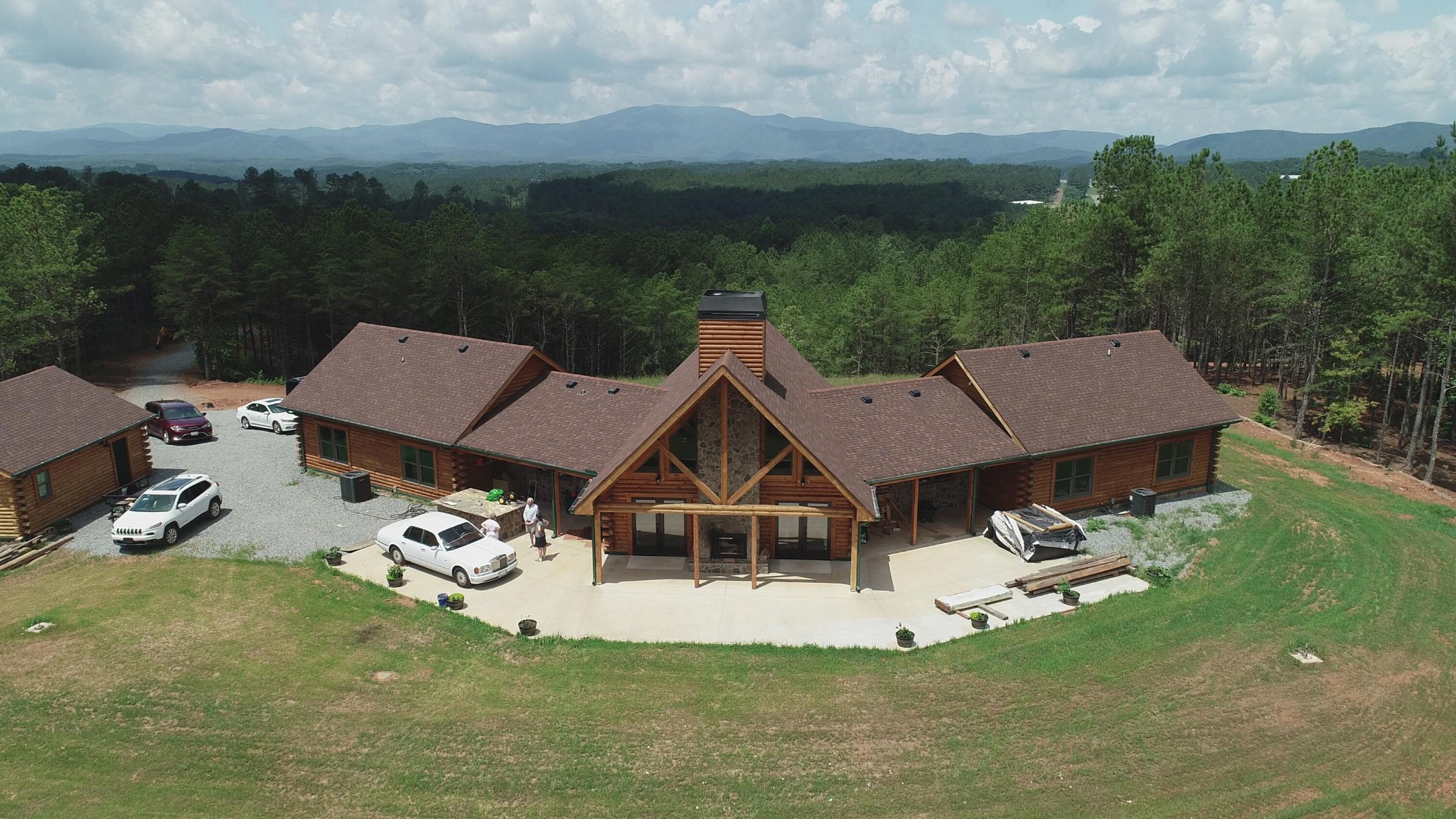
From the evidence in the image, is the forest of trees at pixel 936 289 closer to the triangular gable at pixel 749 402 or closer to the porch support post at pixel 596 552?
the triangular gable at pixel 749 402

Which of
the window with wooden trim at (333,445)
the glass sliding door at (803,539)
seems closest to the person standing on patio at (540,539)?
the glass sliding door at (803,539)

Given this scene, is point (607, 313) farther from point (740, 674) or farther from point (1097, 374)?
point (740, 674)

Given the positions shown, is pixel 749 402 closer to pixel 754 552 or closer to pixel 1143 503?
pixel 754 552

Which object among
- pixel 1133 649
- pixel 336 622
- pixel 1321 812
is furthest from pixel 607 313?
pixel 1321 812

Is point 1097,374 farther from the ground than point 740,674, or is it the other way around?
point 1097,374

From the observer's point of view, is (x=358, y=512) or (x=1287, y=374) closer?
(x=358, y=512)

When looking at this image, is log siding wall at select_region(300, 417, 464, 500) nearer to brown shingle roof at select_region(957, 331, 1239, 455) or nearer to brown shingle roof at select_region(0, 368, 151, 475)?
brown shingle roof at select_region(0, 368, 151, 475)

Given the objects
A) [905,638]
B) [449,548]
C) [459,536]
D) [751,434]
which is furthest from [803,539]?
[449,548]
